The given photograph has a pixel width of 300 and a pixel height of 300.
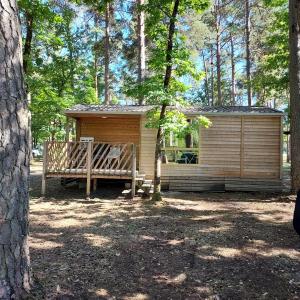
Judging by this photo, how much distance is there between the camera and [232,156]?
13047 millimetres

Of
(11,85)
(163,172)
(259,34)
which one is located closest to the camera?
(11,85)

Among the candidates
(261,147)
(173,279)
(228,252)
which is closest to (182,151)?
(261,147)

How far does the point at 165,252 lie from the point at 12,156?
3099 millimetres

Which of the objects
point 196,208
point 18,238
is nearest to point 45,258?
point 18,238

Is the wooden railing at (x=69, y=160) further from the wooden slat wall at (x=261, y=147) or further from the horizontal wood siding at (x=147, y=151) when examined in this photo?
the wooden slat wall at (x=261, y=147)

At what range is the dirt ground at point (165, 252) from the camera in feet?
13.5

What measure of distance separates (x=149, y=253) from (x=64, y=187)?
28.4 feet

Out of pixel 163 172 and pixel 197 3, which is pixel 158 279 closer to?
pixel 197 3

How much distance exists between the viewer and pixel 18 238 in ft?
10.2

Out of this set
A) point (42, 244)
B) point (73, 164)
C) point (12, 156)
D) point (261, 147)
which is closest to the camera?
point (12, 156)

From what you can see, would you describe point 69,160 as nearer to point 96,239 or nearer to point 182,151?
point 182,151

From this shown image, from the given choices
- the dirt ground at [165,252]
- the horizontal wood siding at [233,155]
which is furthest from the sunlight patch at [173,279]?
the horizontal wood siding at [233,155]

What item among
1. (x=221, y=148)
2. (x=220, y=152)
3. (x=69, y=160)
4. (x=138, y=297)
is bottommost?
(x=138, y=297)

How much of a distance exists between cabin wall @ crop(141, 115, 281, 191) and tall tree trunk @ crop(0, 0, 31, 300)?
10.1m
